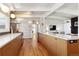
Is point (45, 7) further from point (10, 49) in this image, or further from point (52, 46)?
point (10, 49)

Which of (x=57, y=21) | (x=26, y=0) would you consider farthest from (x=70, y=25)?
(x=26, y=0)

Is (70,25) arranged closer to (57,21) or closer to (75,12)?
(57,21)

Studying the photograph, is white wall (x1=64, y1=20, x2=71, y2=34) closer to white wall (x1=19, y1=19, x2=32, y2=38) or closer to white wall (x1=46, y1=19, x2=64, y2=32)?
white wall (x1=46, y1=19, x2=64, y2=32)

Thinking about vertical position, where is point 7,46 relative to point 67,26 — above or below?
below

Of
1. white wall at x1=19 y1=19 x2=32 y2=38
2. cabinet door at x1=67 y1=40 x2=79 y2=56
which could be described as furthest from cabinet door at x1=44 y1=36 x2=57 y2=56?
white wall at x1=19 y1=19 x2=32 y2=38

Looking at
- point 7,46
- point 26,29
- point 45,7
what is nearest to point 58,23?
point 26,29

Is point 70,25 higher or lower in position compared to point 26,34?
higher

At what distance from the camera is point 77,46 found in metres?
3.35


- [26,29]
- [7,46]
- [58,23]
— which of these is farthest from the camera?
[58,23]

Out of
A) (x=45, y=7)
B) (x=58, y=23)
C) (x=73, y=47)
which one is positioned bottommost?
(x=73, y=47)

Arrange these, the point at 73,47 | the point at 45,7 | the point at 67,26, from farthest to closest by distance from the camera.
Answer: the point at 67,26 < the point at 45,7 < the point at 73,47

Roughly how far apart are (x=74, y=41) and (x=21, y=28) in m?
11.0

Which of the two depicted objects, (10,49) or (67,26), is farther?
(67,26)

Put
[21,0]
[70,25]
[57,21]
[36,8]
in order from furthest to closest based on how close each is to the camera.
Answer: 1. [57,21]
2. [70,25]
3. [36,8]
4. [21,0]
